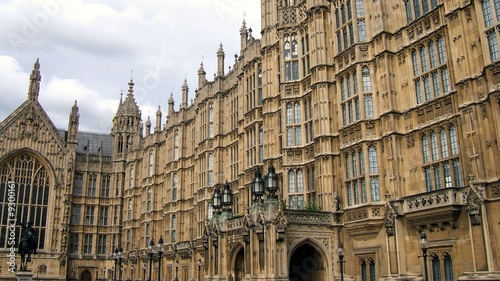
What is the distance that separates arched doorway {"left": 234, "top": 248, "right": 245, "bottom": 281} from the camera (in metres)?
34.2

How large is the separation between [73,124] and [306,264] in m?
51.0

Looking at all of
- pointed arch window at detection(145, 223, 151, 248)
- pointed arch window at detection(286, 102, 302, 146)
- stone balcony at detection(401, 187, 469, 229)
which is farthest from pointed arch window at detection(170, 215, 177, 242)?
stone balcony at detection(401, 187, 469, 229)

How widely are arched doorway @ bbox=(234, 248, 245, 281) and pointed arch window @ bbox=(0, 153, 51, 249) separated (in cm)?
4199

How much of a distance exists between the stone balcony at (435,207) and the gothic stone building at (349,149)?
64mm

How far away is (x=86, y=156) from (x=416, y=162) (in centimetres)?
5717

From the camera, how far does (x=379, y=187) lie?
91.6 ft

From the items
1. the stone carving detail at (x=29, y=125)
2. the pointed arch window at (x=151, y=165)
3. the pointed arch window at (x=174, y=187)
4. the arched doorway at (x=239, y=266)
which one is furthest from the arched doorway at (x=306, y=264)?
the stone carving detail at (x=29, y=125)

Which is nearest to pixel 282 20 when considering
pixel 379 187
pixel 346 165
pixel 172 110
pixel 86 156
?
pixel 346 165

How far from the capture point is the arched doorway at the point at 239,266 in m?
34.2

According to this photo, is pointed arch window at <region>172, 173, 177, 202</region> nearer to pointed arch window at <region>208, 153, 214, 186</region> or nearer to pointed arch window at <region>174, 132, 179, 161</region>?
pointed arch window at <region>174, 132, 179, 161</region>

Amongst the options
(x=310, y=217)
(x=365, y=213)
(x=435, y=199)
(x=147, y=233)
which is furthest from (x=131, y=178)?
(x=435, y=199)

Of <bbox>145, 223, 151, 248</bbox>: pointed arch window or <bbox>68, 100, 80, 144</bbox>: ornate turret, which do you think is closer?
<bbox>145, 223, 151, 248</bbox>: pointed arch window

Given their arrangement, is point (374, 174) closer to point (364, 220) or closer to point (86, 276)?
point (364, 220)

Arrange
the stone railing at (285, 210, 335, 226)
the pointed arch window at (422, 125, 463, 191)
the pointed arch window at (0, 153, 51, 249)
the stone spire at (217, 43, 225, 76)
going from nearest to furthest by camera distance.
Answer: the pointed arch window at (422, 125, 463, 191), the stone railing at (285, 210, 335, 226), the stone spire at (217, 43, 225, 76), the pointed arch window at (0, 153, 51, 249)
